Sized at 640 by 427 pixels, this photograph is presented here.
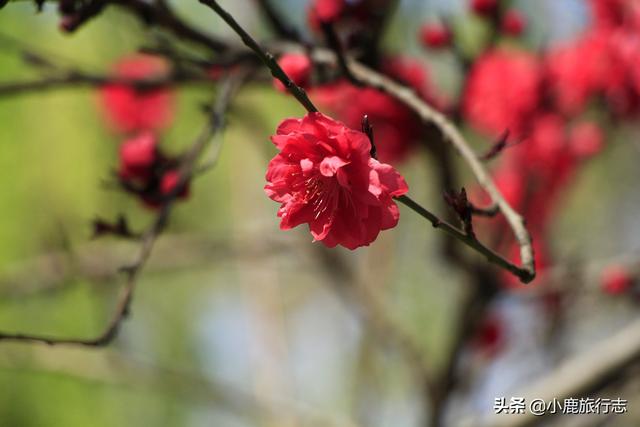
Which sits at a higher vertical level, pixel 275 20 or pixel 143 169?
pixel 275 20

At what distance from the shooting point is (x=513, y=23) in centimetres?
238

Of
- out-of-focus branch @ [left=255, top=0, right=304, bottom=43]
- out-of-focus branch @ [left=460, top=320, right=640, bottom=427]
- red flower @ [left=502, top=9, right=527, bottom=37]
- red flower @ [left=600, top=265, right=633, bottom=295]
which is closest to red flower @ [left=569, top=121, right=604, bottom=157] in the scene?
red flower @ [left=600, top=265, right=633, bottom=295]

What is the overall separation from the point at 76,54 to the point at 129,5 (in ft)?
16.9

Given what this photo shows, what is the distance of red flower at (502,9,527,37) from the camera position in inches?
93.4

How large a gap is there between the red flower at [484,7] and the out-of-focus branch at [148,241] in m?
0.86

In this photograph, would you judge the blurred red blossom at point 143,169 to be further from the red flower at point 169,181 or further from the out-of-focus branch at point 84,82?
the out-of-focus branch at point 84,82

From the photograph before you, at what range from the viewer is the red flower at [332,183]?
875mm

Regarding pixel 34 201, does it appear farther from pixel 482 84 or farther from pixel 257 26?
pixel 482 84

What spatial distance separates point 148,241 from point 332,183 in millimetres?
444

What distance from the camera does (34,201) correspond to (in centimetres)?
532

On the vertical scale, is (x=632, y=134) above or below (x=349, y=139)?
above

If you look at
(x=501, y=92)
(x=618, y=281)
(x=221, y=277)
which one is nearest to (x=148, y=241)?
(x=501, y=92)

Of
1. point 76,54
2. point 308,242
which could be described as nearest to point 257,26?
point 308,242

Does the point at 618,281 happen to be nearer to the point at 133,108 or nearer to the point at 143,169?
the point at 143,169
